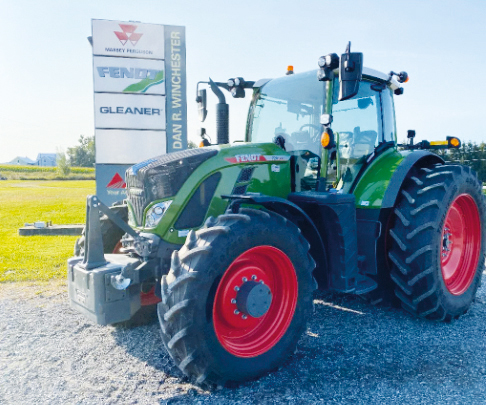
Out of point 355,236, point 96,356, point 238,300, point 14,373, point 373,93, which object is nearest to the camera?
point 238,300

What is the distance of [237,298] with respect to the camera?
3250 mm

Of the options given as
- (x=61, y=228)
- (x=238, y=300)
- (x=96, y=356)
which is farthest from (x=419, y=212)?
(x=61, y=228)

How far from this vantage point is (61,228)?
34.3 feet

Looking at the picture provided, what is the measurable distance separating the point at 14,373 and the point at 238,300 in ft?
6.18

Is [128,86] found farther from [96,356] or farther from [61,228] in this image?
[96,356]

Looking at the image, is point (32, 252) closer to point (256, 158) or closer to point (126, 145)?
point (126, 145)

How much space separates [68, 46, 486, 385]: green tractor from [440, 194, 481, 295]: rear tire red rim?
2 cm

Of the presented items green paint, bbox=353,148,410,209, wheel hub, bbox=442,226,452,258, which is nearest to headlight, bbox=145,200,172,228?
green paint, bbox=353,148,410,209

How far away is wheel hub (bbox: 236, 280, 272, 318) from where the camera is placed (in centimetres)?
320

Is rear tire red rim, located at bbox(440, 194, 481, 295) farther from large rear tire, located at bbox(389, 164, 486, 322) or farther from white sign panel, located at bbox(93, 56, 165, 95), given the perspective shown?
white sign panel, located at bbox(93, 56, 165, 95)

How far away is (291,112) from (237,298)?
2220 mm

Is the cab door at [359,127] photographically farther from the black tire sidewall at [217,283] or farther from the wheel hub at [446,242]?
the black tire sidewall at [217,283]

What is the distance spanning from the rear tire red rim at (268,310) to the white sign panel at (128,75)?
21.6 feet

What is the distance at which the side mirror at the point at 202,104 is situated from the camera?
486 cm
